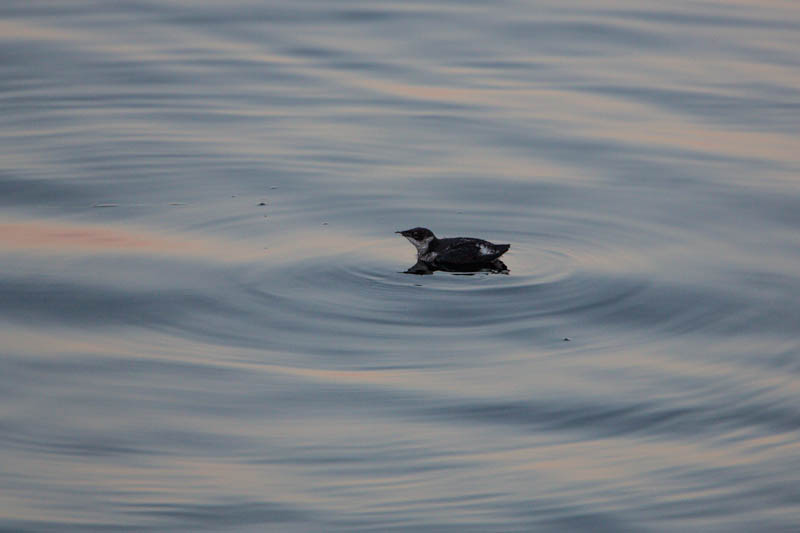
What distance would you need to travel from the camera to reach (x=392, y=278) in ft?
41.3

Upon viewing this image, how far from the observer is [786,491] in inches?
342

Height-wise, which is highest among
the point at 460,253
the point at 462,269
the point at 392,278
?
the point at 460,253

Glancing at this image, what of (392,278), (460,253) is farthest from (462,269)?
(392,278)

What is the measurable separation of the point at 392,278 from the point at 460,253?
678 millimetres

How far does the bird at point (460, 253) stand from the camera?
12688mm

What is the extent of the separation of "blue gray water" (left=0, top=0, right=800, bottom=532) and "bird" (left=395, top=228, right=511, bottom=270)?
9.4 inches

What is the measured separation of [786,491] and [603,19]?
49.7ft

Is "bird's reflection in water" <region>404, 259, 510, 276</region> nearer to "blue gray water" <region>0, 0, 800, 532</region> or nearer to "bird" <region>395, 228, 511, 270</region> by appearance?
"bird" <region>395, 228, 511, 270</region>

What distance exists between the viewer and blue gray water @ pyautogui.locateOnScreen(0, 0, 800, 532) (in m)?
8.69

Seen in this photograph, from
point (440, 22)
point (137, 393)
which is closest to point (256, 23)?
point (440, 22)

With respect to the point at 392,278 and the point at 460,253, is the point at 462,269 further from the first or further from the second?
the point at 392,278

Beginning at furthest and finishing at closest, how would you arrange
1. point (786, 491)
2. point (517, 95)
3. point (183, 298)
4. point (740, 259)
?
point (517, 95) < point (740, 259) < point (183, 298) < point (786, 491)

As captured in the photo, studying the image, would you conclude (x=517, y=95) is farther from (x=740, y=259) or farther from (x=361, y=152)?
(x=740, y=259)

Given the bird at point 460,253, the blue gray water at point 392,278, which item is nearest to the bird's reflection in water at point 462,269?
the bird at point 460,253
